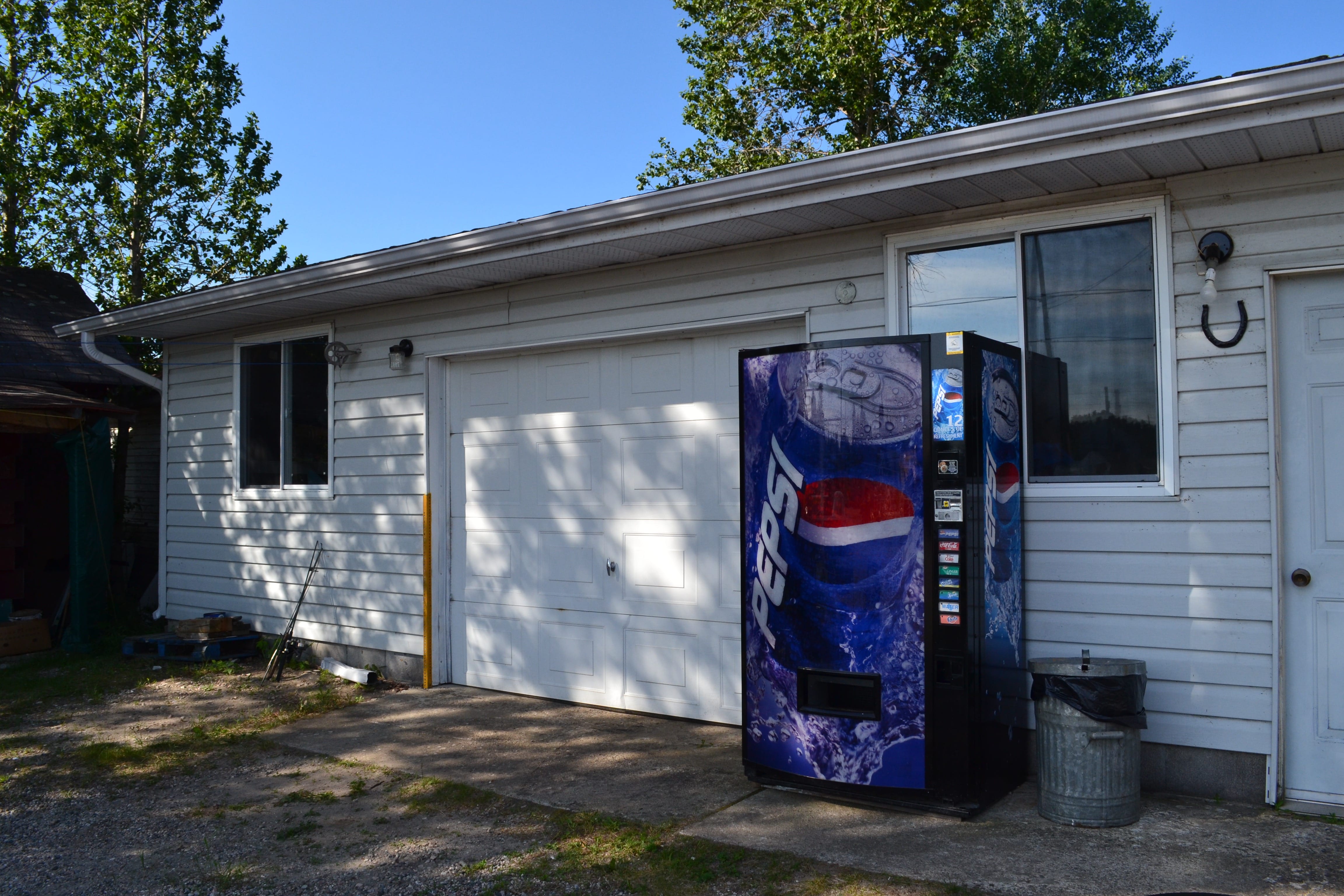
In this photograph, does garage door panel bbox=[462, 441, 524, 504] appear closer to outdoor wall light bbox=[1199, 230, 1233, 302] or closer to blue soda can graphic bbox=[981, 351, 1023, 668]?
blue soda can graphic bbox=[981, 351, 1023, 668]

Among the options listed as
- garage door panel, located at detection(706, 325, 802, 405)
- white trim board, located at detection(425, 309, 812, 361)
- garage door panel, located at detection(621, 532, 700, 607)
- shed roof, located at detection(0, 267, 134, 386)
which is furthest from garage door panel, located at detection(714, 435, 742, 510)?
shed roof, located at detection(0, 267, 134, 386)

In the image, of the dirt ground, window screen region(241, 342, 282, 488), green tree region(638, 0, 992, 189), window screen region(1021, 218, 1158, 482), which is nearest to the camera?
the dirt ground

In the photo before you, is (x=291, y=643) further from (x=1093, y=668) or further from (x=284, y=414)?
(x=1093, y=668)

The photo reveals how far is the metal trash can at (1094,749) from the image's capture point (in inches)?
160

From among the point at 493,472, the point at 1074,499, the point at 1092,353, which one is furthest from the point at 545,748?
the point at 1092,353

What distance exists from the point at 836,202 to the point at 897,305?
66 cm

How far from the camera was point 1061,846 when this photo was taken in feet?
12.8

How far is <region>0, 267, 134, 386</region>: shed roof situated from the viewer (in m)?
10.6

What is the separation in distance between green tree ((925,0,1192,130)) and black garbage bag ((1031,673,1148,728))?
16927 mm

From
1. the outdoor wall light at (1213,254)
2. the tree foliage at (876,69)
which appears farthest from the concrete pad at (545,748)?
the tree foliage at (876,69)

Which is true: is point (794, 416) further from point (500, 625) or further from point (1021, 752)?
point (500, 625)

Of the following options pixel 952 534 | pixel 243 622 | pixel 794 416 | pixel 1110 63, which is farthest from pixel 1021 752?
pixel 1110 63

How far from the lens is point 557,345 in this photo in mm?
6738

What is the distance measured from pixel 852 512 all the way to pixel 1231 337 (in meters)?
1.84
